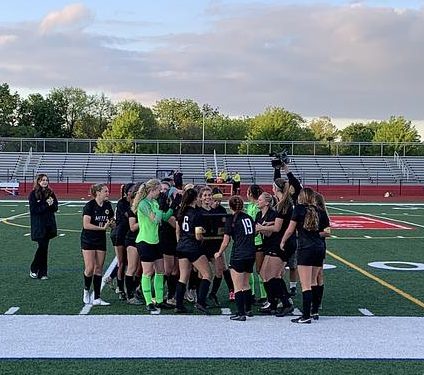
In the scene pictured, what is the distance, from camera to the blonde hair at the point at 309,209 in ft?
26.6

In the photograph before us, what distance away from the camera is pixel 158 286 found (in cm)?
895

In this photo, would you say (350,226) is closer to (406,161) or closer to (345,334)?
(345,334)

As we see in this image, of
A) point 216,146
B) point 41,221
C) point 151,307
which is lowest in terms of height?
point 151,307

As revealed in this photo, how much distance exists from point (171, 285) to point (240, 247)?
1.66m

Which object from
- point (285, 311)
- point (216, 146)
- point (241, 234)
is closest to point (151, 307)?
point (241, 234)

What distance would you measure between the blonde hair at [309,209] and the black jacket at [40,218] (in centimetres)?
480

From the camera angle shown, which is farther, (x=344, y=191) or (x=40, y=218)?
(x=344, y=191)

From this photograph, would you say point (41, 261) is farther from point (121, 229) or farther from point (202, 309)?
point (202, 309)

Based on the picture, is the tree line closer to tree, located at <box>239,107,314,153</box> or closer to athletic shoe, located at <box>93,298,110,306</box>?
tree, located at <box>239,107,314,153</box>

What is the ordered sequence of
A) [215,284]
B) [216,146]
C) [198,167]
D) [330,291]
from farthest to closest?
[216,146], [198,167], [330,291], [215,284]

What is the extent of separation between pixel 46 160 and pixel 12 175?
343cm

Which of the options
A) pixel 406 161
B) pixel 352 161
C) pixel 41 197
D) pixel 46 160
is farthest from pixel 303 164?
pixel 41 197

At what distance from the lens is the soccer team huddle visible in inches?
323

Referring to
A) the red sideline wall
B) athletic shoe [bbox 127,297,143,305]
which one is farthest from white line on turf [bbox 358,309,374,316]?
the red sideline wall
